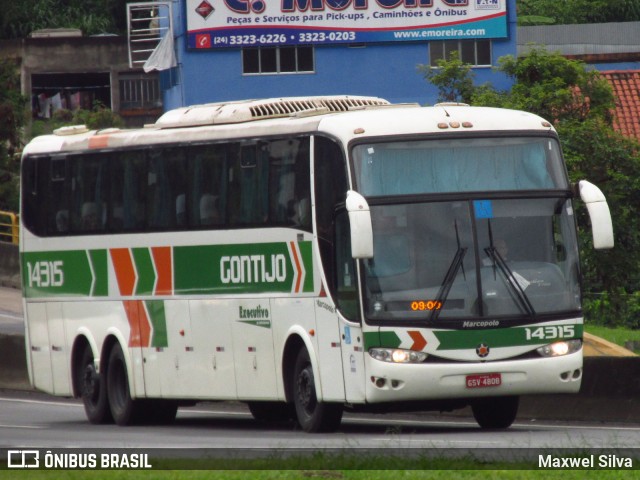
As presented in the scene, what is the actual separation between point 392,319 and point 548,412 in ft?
15.3

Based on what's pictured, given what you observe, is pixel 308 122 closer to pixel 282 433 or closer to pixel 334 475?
pixel 282 433

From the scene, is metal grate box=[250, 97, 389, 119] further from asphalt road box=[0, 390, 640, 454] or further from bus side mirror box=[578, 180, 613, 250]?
asphalt road box=[0, 390, 640, 454]

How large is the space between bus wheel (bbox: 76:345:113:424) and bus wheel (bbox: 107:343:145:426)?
0.49 feet

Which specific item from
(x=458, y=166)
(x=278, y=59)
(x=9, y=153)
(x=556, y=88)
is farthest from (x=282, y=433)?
(x=278, y=59)

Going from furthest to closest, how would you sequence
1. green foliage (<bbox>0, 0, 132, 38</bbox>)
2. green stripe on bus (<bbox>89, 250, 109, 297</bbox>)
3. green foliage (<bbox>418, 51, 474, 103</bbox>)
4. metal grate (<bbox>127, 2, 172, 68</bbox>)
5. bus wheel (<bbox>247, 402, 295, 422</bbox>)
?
green foliage (<bbox>0, 0, 132, 38</bbox>) → metal grate (<bbox>127, 2, 172, 68</bbox>) → green foliage (<bbox>418, 51, 474, 103</bbox>) → green stripe on bus (<bbox>89, 250, 109, 297</bbox>) → bus wheel (<bbox>247, 402, 295, 422</bbox>)

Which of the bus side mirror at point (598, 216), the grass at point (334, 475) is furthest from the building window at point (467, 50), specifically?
the grass at point (334, 475)

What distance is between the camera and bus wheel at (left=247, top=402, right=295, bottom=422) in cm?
2159

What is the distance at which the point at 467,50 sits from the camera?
202 feet

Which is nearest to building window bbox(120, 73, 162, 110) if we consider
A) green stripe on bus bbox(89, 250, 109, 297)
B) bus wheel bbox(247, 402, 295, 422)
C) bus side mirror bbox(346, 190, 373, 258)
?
green stripe on bus bbox(89, 250, 109, 297)

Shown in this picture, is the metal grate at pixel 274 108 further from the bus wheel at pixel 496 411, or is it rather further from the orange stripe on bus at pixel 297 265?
the bus wheel at pixel 496 411

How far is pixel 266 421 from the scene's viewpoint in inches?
869

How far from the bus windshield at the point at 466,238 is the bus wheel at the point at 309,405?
4.62 ft

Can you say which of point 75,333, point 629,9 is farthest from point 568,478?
point 629,9

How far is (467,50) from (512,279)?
45.1m
